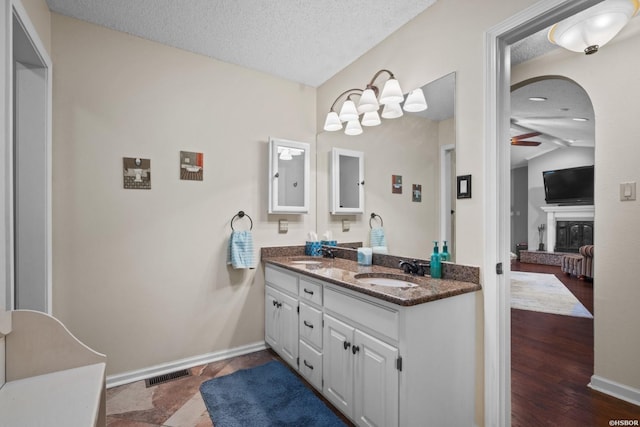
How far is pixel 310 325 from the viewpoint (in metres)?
2.05

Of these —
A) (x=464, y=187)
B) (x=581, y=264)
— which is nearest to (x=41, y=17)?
(x=464, y=187)

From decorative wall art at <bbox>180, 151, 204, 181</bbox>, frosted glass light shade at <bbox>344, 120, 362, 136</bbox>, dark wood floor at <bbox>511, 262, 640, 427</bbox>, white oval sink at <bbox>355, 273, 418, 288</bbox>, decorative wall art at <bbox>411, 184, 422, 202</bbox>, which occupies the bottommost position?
dark wood floor at <bbox>511, 262, 640, 427</bbox>

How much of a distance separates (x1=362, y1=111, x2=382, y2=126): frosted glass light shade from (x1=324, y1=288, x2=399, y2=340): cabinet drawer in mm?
1372

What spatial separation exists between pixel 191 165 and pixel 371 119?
1517 mm

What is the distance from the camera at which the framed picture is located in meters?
1.68

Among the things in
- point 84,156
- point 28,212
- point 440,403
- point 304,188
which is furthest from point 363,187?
point 28,212

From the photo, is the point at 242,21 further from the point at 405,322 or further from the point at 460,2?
the point at 405,322

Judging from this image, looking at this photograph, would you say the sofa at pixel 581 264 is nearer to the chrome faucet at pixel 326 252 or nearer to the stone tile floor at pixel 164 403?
the chrome faucet at pixel 326 252

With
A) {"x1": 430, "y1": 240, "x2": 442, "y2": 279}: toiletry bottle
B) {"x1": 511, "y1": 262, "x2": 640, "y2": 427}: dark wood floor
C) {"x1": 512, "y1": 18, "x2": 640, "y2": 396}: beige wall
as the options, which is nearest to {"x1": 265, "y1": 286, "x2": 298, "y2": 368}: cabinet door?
{"x1": 430, "y1": 240, "x2": 442, "y2": 279}: toiletry bottle

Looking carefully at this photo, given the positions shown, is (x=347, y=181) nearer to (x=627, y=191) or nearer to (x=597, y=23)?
(x=597, y=23)

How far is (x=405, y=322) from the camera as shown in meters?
1.34

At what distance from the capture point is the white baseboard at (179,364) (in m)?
2.19

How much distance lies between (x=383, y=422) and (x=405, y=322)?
A: 1.77ft

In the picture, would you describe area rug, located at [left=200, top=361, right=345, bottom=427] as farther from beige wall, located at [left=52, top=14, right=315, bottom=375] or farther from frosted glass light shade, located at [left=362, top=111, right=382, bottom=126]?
frosted glass light shade, located at [left=362, top=111, right=382, bottom=126]
